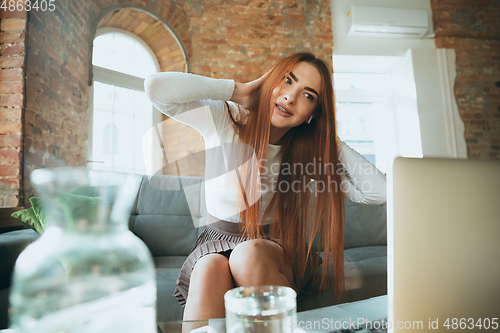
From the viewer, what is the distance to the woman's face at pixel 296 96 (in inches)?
42.9

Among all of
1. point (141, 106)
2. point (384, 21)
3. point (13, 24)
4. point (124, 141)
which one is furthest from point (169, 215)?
point (384, 21)

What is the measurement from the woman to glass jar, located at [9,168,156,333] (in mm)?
608

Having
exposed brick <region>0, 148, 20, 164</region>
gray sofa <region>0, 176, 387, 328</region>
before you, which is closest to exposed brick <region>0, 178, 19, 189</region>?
exposed brick <region>0, 148, 20, 164</region>

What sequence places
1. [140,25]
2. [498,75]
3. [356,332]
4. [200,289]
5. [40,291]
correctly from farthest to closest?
[498,75]
[140,25]
[200,289]
[356,332]
[40,291]

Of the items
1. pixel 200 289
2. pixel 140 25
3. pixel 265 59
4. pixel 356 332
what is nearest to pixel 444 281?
pixel 356 332

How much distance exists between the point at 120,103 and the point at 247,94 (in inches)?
106

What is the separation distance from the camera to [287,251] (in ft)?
3.43

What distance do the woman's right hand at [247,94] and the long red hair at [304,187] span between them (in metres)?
0.02

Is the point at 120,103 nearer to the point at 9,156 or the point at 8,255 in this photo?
the point at 9,156

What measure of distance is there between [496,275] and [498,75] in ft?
15.2

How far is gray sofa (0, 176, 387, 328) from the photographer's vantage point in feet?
3.80

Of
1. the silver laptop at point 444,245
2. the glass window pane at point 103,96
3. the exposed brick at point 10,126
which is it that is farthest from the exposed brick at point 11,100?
the silver laptop at point 444,245

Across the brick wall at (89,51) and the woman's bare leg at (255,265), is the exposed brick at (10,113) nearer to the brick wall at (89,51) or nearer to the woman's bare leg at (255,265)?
the brick wall at (89,51)

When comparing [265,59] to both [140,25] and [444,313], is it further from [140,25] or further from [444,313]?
[444,313]
